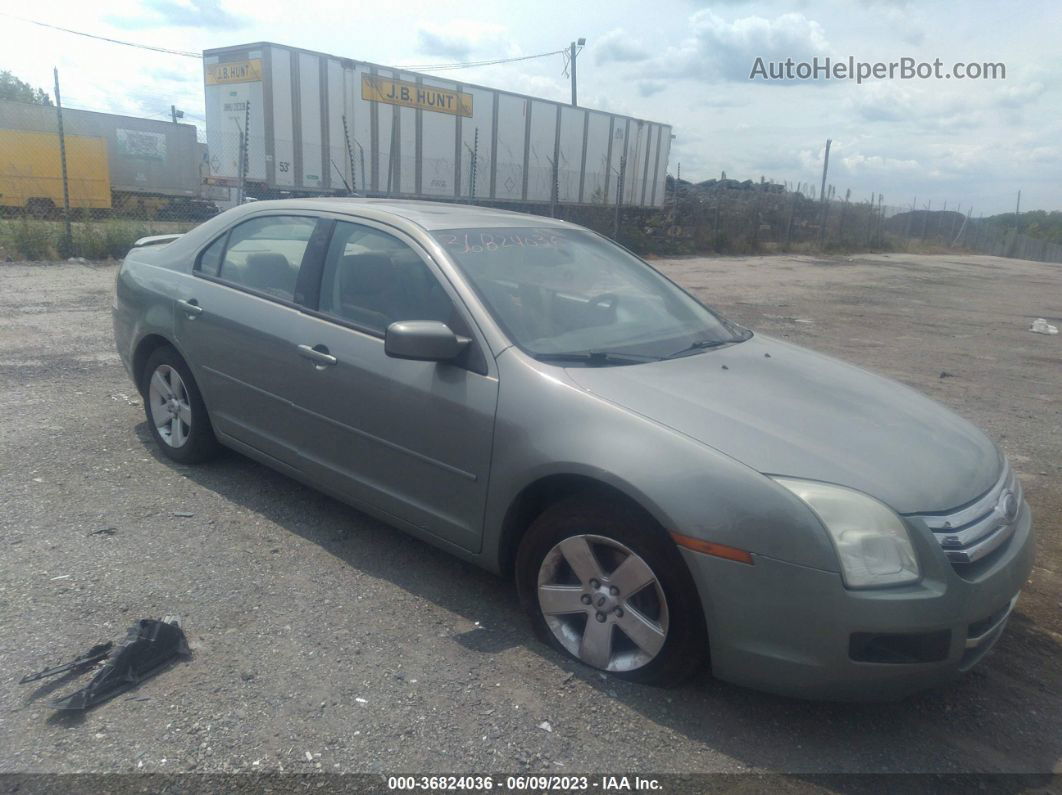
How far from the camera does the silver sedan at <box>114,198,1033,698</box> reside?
2.64m

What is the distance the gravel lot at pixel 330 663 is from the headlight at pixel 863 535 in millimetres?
624

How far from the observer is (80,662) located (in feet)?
9.75

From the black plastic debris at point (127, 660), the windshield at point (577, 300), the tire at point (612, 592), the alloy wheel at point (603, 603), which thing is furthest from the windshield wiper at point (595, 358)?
the black plastic debris at point (127, 660)

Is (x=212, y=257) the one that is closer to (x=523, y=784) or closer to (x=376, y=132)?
(x=523, y=784)

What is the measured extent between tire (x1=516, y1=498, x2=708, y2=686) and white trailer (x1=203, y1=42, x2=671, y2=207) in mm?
13581

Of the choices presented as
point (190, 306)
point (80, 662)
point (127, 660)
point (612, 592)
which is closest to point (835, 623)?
point (612, 592)

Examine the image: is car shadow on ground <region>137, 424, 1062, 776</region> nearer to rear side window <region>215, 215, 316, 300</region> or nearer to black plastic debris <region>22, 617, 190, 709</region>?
black plastic debris <region>22, 617, 190, 709</region>

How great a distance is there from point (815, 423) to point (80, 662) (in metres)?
2.67

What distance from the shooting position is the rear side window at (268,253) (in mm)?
4215

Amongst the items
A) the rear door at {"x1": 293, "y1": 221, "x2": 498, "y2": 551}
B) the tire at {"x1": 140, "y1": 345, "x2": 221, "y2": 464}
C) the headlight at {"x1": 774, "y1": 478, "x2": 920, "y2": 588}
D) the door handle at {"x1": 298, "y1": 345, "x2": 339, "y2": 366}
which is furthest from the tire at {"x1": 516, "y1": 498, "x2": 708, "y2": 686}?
the tire at {"x1": 140, "y1": 345, "x2": 221, "y2": 464}

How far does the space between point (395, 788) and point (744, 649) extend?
1127mm

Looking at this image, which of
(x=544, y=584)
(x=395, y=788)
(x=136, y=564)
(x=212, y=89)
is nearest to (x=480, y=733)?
(x=395, y=788)

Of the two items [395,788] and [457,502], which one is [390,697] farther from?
[457,502]

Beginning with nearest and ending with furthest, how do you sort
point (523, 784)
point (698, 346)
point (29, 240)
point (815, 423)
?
point (523, 784) → point (815, 423) → point (698, 346) → point (29, 240)
